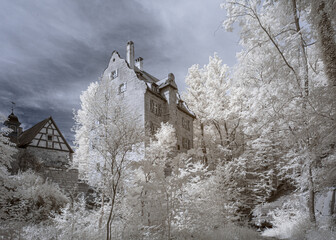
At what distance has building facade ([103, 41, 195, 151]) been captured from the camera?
20.3 metres

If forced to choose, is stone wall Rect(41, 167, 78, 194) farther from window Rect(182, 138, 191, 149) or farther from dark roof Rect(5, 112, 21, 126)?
window Rect(182, 138, 191, 149)

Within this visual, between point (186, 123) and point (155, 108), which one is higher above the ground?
point (155, 108)

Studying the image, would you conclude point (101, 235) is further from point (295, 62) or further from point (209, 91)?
point (209, 91)

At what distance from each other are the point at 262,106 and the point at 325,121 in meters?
5.93

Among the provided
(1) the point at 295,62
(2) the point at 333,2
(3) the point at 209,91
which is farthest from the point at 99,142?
(3) the point at 209,91

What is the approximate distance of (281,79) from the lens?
27.5 ft

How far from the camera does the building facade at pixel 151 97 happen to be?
20.3m

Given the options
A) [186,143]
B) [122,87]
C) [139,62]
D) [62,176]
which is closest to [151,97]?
[122,87]

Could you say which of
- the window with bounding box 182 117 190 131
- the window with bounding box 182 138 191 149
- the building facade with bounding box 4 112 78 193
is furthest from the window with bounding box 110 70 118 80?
the window with bounding box 182 138 191 149

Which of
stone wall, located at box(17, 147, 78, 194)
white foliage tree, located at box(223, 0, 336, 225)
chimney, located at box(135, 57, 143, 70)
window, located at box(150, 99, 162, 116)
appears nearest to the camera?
white foliage tree, located at box(223, 0, 336, 225)

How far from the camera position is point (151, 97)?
2083cm

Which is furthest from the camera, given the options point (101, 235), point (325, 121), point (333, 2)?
point (101, 235)

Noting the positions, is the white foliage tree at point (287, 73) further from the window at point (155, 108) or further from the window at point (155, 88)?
A: the window at point (155, 88)

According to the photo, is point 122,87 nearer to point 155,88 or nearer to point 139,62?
point 155,88
